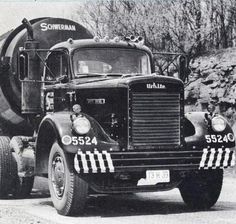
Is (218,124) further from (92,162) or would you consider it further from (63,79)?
(63,79)

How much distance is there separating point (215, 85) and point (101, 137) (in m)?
11.6

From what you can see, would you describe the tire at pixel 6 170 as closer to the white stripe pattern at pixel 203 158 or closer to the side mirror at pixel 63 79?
the side mirror at pixel 63 79

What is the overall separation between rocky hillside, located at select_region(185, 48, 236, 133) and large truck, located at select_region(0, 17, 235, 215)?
8.42 m

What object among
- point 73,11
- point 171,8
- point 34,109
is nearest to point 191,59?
point 171,8

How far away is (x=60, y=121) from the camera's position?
411 inches

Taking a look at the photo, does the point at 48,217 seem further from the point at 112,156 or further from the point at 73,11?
the point at 73,11

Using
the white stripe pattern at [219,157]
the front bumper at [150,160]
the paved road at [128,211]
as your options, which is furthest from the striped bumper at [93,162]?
the white stripe pattern at [219,157]

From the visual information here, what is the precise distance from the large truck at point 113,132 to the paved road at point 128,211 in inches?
12.9

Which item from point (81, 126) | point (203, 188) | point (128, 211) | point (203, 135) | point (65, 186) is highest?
point (81, 126)

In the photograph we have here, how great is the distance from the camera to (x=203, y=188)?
450 inches

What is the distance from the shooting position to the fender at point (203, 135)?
10828mm

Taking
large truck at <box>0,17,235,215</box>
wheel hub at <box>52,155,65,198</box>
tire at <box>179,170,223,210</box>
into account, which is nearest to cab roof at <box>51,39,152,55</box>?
large truck at <box>0,17,235,215</box>

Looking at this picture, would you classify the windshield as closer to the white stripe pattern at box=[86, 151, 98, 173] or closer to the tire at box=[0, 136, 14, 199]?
the white stripe pattern at box=[86, 151, 98, 173]

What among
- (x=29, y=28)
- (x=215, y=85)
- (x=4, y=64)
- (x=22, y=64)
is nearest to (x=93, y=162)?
(x=22, y=64)
